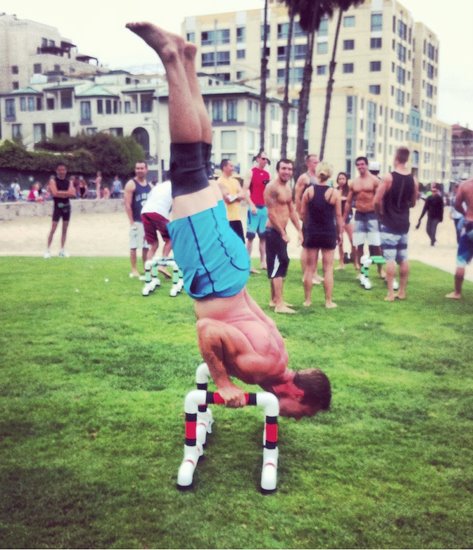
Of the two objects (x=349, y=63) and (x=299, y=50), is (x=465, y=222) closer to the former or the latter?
(x=299, y=50)

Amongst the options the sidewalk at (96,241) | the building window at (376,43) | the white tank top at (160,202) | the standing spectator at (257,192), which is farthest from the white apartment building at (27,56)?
the white tank top at (160,202)

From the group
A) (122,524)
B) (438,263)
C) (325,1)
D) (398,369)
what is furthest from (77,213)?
(122,524)

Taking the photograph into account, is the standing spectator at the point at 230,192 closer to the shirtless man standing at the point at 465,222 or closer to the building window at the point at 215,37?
the shirtless man standing at the point at 465,222

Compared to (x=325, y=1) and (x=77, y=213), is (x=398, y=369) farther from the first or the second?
(x=325, y=1)

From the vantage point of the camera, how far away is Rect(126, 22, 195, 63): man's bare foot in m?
3.38

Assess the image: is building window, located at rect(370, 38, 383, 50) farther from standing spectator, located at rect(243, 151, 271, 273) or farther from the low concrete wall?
standing spectator, located at rect(243, 151, 271, 273)

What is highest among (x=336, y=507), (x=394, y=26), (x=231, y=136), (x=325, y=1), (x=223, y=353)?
(x=394, y=26)

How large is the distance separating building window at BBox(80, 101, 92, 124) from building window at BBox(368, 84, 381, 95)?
35079 mm

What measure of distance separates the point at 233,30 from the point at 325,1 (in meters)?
46.6

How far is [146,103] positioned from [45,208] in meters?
33.8

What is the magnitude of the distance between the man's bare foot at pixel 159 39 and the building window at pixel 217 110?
182ft

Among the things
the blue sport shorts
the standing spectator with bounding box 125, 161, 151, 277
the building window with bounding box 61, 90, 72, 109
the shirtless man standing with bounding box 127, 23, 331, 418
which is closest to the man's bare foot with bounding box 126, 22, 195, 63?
the shirtless man standing with bounding box 127, 23, 331, 418

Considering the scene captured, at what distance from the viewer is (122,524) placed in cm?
334

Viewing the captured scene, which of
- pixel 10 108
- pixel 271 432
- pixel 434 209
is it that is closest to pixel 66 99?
pixel 10 108
